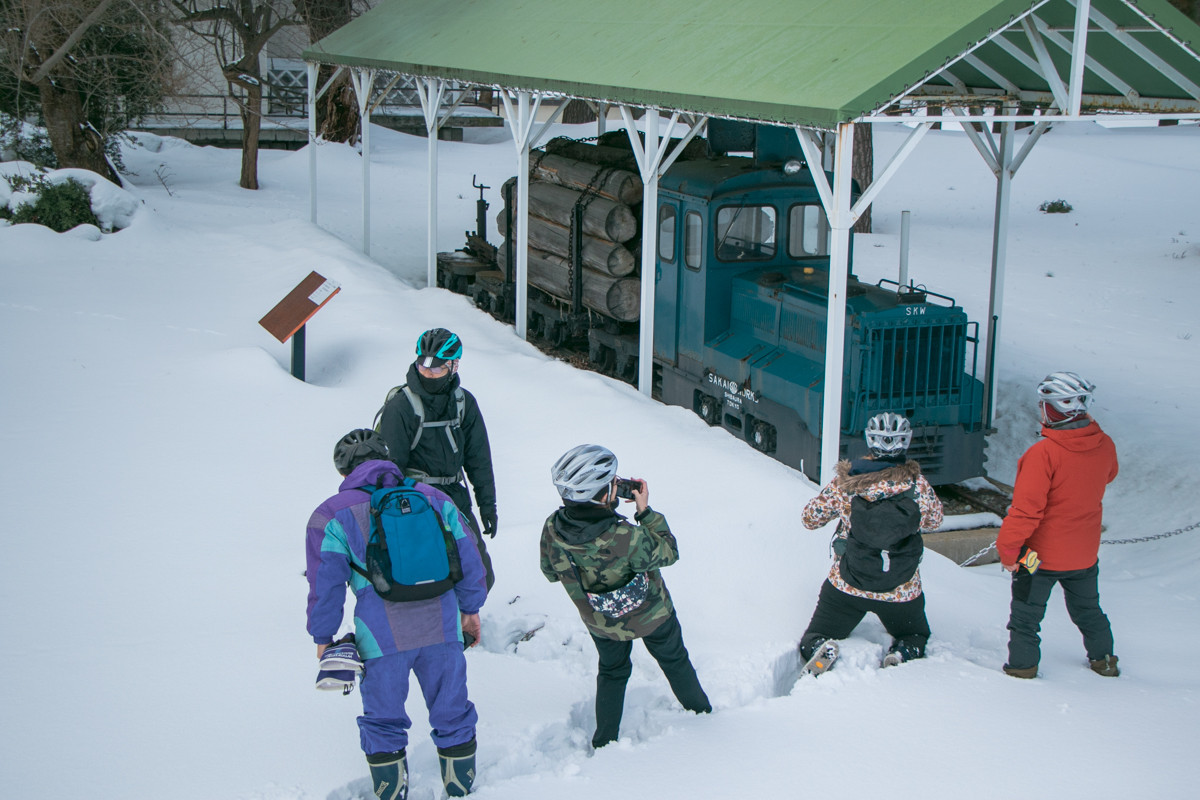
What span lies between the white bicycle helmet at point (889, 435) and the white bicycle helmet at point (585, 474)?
4.81 ft

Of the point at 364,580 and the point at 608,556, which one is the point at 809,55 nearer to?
the point at 608,556

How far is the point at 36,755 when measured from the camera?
508cm

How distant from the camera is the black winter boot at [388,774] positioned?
4.61 m

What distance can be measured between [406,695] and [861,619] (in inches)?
97.4

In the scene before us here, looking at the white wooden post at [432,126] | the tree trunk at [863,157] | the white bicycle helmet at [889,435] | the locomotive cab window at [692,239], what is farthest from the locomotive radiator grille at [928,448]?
the tree trunk at [863,157]

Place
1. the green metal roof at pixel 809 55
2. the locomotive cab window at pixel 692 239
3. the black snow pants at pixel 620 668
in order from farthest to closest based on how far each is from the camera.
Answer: the locomotive cab window at pixel 692 239, the green metal roof at pixel 809 55, the black snow pants at pixel 620 668

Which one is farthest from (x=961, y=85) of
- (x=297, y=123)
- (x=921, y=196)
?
(x=297, y=123)

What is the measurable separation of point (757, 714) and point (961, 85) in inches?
313

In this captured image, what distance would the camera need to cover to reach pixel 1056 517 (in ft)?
18.6

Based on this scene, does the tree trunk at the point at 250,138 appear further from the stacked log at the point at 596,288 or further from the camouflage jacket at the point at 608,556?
the camouflage jacket at the point at 608,556

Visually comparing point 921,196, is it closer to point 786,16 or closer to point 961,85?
point 961,85

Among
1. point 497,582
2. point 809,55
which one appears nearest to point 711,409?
point 809,55

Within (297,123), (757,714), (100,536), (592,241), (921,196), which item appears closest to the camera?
(757,714)

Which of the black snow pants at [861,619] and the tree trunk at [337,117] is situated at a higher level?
the tree trunk at [337,117]
